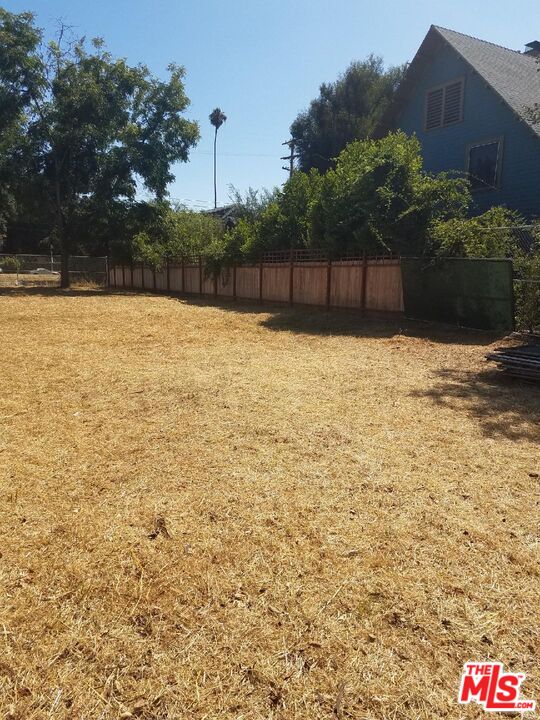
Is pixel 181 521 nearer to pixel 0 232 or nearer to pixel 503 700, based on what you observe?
pixel 503 700

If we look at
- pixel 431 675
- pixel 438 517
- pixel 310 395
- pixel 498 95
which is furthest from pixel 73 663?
pixel 498 95

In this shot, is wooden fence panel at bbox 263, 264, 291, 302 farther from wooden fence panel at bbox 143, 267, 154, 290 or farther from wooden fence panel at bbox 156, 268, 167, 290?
wooden fence panel at bbox 143, 267, 154, 290

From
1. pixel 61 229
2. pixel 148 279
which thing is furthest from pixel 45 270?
pixel 148 279

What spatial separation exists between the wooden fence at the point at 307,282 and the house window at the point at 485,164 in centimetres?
547

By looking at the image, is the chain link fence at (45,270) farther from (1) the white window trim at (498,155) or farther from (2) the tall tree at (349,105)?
(1) the white window trim at (498,155)

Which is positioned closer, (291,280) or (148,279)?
(291,280)

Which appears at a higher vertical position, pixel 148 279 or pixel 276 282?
pixel 148 279

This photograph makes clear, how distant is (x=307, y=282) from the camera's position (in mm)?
15094

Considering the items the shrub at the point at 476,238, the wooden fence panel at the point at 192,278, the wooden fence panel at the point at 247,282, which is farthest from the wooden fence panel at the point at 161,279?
the shrub at the point at 476,238

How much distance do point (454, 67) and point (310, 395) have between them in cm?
1637

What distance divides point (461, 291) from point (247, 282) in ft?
31.7

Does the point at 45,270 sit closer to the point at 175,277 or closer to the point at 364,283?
the point at 175,277

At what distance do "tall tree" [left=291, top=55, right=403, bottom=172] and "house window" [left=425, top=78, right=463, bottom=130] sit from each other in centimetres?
1296

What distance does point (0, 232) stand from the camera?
1684 inches
